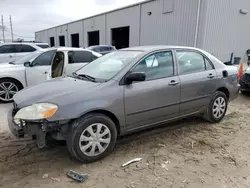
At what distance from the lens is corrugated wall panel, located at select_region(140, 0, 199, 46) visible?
15.1 metres

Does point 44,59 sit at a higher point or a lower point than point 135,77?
higher

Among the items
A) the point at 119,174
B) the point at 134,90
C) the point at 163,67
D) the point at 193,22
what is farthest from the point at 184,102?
the point at 193,22

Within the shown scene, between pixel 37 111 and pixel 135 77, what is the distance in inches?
53.6

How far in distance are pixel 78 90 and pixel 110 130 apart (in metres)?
0.70

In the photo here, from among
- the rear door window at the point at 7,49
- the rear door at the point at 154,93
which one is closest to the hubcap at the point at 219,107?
the rear door at the point at 154,93

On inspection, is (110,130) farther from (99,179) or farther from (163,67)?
(163,67)

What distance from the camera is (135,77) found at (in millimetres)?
3266

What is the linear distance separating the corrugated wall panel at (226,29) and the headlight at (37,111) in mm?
13603

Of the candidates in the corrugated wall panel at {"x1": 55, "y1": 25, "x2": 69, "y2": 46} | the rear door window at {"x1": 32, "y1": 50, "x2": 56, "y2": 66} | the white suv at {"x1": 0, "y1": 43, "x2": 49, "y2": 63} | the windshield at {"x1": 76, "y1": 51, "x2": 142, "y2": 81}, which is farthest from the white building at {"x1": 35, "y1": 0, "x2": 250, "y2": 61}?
the corrugated wall panel at {"x1": 55, "y1": 25, "x2": 69, "y2": 46}

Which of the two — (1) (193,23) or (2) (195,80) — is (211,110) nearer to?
(2) (195,80)

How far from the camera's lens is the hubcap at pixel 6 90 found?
6.26 m

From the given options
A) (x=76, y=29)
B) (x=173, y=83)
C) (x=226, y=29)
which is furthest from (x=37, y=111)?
(x=76, y=29)

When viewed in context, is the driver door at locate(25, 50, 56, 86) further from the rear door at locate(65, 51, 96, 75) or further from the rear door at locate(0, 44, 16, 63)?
the rear door at locate(0, 44, 16, 63)

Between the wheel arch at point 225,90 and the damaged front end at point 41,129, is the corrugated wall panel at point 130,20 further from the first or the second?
the damaged front end at point 41,129
